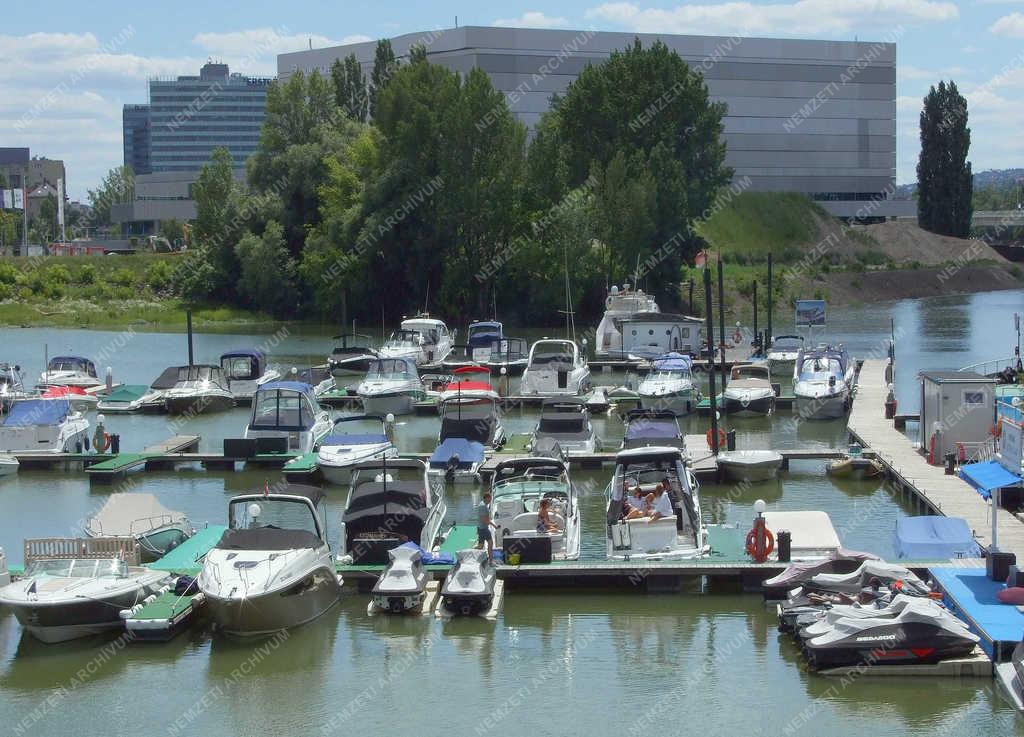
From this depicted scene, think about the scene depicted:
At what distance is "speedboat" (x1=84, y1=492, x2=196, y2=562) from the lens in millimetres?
23703

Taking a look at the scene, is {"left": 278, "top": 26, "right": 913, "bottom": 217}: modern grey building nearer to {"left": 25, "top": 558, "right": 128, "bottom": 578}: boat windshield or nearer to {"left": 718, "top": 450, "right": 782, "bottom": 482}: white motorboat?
{"left": 718, "top": 450, "right": 782, "bottom": 482}: white motorboat

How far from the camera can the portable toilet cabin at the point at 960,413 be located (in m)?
29.3

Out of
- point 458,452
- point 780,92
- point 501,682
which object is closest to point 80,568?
point 501,682

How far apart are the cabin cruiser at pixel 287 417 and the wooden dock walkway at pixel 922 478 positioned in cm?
1425

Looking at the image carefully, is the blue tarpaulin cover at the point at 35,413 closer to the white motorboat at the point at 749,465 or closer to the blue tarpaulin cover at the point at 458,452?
the blue tarpaulin cover at the point at 458,452

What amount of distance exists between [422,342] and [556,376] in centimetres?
1365

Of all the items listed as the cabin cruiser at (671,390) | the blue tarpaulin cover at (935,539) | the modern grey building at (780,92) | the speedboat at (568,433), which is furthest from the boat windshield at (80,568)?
the modern grey building at (780,92)

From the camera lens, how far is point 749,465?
101ft

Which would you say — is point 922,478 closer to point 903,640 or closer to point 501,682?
point 903,640

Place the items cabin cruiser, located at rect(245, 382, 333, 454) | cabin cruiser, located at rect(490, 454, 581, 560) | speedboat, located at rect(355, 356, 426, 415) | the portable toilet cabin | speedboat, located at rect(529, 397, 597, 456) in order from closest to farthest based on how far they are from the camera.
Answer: cabin cruiser, located at rect(490, 454, 581, 560) → the portable toilet cabin → speedboat, located at rect(529, 397, 597, 456) → cabin cruiser, located at rect(245, 382, 333, 454) → speedboat, located at rect(355, 356, 426, 415)

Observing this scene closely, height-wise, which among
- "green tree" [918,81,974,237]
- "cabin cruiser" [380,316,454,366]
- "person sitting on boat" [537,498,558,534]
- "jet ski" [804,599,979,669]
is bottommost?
"jet ski" [804,599,979,669]

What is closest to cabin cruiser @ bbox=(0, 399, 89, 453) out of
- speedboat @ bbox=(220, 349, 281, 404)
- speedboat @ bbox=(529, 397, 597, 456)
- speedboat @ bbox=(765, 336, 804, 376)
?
speedboat @ bbox=(529, 397, 597, 456)

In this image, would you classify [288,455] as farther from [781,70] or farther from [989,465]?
[781,70]

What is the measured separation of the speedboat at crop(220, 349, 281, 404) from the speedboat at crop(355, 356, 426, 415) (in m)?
5.15
